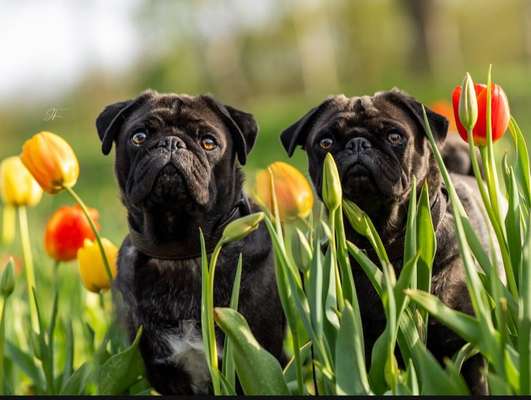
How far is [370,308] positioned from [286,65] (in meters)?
21.6

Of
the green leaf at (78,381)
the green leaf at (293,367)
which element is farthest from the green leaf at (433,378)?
the green leaf at (78,381)

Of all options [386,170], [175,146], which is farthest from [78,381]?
[386,170]

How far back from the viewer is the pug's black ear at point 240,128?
196 cm

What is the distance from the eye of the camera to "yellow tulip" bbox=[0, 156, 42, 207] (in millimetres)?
2449

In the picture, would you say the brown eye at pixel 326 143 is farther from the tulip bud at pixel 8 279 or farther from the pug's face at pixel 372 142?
the tulip bud at pixel 8 279

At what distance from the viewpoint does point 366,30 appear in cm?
2544

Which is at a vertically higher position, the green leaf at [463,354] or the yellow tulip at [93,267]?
the yellow tulip at [93,267]

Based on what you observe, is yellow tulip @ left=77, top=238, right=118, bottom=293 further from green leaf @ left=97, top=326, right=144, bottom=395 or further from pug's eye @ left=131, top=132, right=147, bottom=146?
pug's eye @ left=131, top=132, right=147, bottom=146

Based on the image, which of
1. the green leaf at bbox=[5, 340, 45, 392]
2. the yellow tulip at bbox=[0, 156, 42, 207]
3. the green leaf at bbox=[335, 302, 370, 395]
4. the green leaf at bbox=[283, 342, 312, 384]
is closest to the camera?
the green leaf at bbox=[335, 302, 370, 395]

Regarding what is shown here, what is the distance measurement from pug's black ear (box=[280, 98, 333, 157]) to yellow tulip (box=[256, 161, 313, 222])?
0.22 ft

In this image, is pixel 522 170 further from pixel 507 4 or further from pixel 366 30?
pixel 507 4

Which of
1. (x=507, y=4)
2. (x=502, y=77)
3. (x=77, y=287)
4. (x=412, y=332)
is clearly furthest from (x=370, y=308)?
(x=507, y=4)

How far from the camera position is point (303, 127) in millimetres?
1904

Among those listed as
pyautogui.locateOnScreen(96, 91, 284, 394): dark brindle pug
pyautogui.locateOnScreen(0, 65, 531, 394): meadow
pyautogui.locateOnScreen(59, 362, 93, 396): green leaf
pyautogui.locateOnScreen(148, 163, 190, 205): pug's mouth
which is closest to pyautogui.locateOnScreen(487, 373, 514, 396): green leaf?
pyautogui.locateOnScreen(0, 65, 531, 394): meadow
